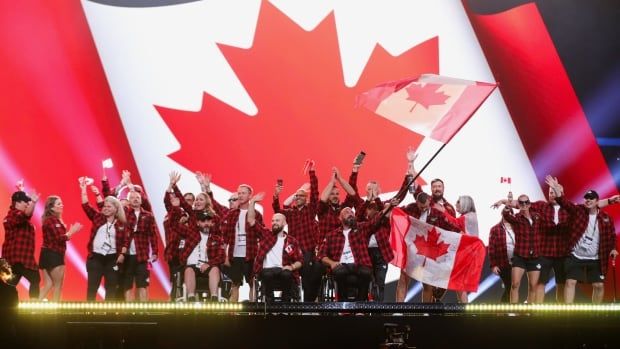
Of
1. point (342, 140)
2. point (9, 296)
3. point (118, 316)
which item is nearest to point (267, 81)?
point (342, 140)

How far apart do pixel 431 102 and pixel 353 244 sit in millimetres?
2006

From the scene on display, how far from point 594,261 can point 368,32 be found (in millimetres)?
4274

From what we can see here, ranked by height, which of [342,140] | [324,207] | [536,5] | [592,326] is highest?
[536,5]

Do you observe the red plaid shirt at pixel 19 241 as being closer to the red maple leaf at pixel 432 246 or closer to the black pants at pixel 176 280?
the black pants at pixel 176 280

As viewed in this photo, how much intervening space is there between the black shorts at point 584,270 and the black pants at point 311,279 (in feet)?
9.33

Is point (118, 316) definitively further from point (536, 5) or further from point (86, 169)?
point (536, 5)

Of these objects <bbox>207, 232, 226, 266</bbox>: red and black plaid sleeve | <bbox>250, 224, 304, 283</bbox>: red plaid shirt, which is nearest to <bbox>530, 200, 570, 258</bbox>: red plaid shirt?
<bbox>250, 224, 304, 283</bbox>: red plaid shirt

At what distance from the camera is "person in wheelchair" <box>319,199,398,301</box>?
10180 millimetres

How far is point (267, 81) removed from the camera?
12938 millimetres

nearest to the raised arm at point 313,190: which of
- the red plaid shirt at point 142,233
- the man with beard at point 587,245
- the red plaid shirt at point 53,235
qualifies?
the red plaid shirt at point 142,233

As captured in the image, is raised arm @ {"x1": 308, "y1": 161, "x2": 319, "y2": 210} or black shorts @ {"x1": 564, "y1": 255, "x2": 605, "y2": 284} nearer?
black shorts @ {"x1": 564, "y1": 255, "x2": 605, "y2": 284}

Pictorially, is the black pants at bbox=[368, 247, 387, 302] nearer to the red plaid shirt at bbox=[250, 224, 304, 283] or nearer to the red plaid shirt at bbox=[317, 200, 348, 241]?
the red plaid shirt at bbox=[317, 200, 348, 241]

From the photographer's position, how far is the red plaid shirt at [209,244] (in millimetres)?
10922

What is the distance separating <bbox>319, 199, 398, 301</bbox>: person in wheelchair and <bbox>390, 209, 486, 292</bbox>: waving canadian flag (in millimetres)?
453
